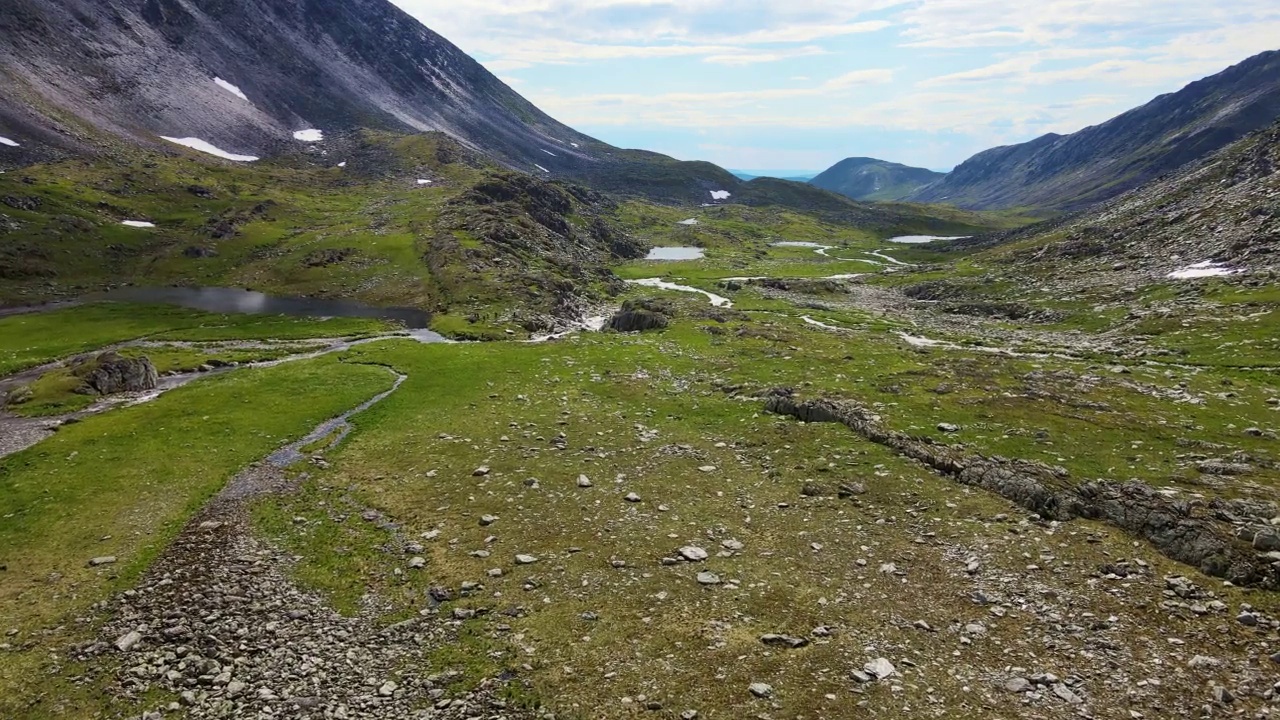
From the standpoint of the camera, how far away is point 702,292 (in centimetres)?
→ 12194

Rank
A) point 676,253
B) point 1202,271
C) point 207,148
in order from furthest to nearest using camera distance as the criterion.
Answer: point 207,148
point 676,253
point 1202,271

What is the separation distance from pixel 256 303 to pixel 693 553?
317 ft

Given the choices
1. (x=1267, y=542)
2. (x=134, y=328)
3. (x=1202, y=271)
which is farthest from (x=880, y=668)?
(x=1202, y=271)

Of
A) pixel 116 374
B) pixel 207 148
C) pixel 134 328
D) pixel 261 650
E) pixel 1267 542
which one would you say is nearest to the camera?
pixel 261 650

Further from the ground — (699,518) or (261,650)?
(699,518)

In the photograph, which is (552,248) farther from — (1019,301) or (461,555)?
(461,555)

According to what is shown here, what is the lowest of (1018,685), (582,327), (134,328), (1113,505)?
(1018,685)

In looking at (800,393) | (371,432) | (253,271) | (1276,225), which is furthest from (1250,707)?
Answer: (253,271)

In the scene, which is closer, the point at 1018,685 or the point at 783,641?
the point at 1018,685

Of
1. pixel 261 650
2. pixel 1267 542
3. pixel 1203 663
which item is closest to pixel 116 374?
pixel 261 650

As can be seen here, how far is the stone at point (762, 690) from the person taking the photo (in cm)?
1727

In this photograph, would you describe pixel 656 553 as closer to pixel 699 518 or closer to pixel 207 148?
pixel 699 518

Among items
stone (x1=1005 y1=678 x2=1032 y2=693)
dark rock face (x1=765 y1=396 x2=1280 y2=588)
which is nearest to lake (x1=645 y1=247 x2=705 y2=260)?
dark rock face (x1=765 y1=396 x2=1280 y2=588)

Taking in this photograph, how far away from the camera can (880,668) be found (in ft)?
59.5
